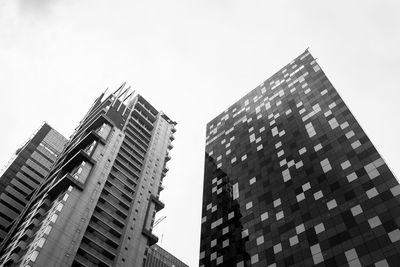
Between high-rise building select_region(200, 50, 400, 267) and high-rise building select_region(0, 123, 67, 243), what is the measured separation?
46276 millimetres

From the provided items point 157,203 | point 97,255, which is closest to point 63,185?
point 97,255

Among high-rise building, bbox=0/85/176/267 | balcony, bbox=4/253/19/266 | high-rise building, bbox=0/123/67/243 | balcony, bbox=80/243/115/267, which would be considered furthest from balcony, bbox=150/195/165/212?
high-rise building, bbox=0/123/67/243

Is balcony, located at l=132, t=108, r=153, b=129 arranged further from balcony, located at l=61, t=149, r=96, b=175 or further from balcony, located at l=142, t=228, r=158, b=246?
balcony, located at l=142, t=228, r=158, b=246

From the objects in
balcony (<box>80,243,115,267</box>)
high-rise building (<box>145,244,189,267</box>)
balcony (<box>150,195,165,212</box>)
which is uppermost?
high-rise building (<box>145,244,189,267</box>)

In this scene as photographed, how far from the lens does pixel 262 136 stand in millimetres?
81312

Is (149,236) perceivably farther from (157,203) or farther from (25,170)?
(25,170)

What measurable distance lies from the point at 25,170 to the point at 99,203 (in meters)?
38.0

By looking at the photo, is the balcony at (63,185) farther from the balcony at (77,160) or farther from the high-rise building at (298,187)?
the high-rise building at (298,187)

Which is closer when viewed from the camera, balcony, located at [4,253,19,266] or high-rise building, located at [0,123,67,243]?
balcony, located at [4,253,19,266]

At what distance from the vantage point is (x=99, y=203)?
75.0m

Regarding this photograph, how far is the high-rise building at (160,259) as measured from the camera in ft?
393

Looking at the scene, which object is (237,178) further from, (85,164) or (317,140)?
(85,164)

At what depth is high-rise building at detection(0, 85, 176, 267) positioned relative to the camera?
6284 cm

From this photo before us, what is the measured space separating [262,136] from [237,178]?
11.0m
